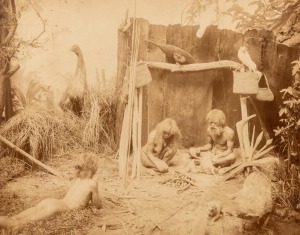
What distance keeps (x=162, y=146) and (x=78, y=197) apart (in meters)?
1.46

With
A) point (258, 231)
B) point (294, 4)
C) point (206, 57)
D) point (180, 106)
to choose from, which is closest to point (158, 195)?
point (258, 231)

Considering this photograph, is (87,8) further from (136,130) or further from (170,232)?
(170,232)

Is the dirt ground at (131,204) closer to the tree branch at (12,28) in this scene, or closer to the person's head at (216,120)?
the person's head at (216,120)

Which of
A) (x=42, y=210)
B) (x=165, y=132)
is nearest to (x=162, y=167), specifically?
(x=165, y=132)

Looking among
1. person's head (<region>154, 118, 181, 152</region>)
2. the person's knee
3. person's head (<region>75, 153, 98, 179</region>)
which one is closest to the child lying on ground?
person's head (<region>75, 153, 98, 179</region>)

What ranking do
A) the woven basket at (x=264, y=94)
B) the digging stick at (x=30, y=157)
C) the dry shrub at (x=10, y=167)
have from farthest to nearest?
the woven basket at (x=264, y=94) < the digging stick at (x=30, y=157) < the dry shrub at (x=10, y=167)

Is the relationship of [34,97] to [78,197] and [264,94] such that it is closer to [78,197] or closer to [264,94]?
[78,197]

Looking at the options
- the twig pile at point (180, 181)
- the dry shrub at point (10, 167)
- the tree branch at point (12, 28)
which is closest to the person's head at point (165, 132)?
the twig pile at point (180, 181)

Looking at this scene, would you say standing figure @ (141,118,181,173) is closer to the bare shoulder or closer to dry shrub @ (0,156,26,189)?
the bare shoulder

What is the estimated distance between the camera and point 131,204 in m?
3.58

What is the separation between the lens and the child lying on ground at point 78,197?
3.00 m

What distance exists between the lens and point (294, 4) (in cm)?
453

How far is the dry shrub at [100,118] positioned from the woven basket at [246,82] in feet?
4.50

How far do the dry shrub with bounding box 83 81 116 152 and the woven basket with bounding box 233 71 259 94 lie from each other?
1372 mm
